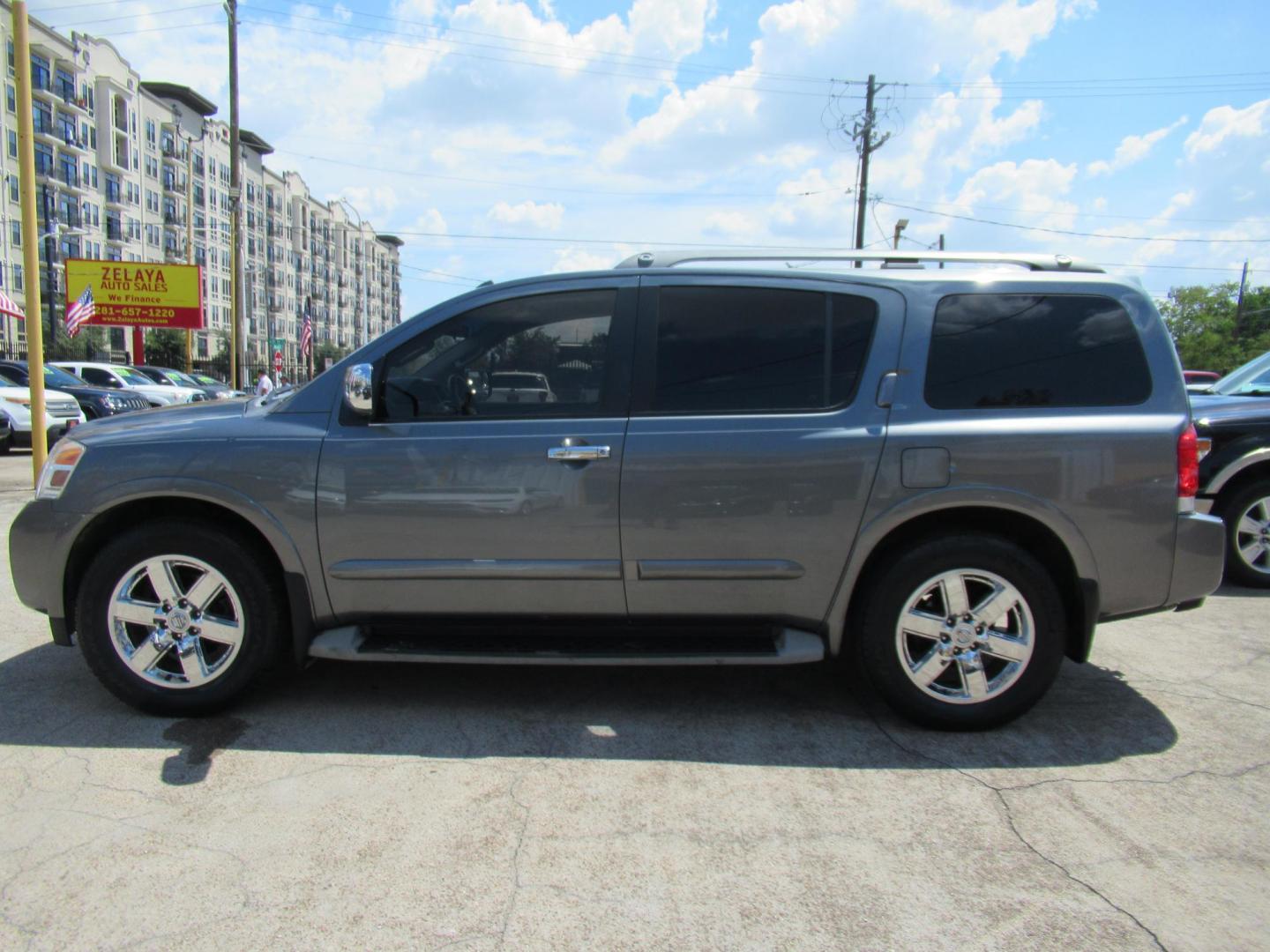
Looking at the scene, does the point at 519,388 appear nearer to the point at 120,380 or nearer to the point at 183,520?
the point at 183,520

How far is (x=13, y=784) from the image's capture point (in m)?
3.08

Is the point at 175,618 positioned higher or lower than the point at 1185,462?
lower

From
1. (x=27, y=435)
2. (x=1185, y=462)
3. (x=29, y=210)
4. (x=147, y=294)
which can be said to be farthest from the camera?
(x=147, y=294)

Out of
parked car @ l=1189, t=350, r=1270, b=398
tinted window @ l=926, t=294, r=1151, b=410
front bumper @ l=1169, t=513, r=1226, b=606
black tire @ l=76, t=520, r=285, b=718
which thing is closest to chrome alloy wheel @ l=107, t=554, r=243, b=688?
black tire @ l=76, t=520, r=285, b=718

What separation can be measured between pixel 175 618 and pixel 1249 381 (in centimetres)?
782

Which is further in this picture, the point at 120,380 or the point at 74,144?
the point at 74,144

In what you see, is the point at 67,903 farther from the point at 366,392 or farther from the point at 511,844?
the point at 366,392

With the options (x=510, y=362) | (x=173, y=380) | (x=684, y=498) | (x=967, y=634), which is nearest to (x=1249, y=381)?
(x=967, y=634)

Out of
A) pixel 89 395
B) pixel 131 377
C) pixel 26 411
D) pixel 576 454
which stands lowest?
pixel 26 411

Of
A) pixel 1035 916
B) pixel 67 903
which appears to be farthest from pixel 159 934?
pixel 1035 916

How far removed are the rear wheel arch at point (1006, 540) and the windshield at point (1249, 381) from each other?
4.62 meters

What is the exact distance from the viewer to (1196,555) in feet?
11.4

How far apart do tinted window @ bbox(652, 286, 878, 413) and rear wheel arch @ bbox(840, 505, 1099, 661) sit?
2.04 ft

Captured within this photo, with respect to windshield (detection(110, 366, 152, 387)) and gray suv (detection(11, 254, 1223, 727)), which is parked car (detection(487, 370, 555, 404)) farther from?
windshield (detection(110, 366, 152, 387))
